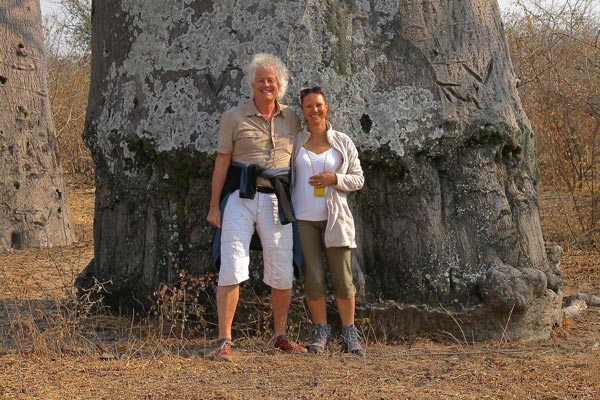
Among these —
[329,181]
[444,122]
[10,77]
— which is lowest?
[329,181]

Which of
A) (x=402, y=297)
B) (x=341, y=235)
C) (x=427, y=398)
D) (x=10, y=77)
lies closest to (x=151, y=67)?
(x=341, y=235)

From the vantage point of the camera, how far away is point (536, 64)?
12516mm

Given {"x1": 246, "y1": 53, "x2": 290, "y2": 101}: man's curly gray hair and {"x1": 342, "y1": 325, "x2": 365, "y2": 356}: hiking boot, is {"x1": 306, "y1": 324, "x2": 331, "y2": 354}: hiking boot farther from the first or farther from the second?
{"x1": 246, "y1": 53, "x2": 290, "y2": 101}: man's curly gray hair

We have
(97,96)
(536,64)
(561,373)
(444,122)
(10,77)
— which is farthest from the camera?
(536,64)

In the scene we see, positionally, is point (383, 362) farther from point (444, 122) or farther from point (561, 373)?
point (444, 122)

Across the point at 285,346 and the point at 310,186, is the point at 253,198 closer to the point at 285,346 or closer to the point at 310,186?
the point at 310,186

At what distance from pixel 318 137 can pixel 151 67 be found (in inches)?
53.2

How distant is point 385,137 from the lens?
6.09 metres

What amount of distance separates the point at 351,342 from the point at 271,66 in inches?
64.0

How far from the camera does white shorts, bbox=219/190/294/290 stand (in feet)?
17.9

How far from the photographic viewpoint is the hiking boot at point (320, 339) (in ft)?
18.4

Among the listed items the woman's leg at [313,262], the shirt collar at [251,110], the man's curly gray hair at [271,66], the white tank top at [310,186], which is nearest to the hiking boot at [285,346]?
the woman's leg at [313,262]

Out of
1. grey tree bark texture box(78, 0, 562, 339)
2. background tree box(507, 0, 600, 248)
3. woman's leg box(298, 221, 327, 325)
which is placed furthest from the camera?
background tree box(507, 0, 600, 248)

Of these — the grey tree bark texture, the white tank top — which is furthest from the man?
the grey tree bark texture
